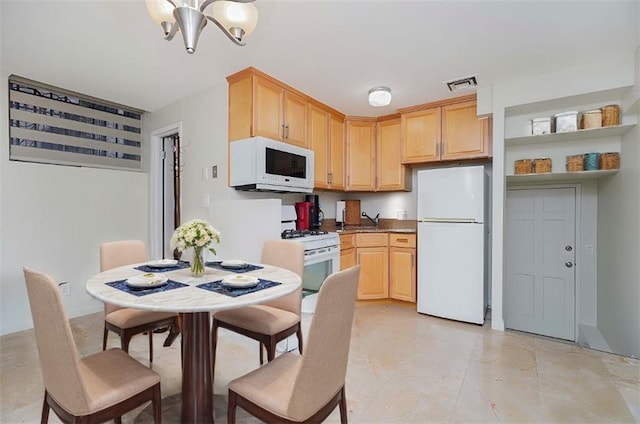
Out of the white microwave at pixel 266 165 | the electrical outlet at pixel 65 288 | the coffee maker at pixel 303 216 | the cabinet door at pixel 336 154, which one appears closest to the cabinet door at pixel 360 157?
the cabinet door at pixel 336 154

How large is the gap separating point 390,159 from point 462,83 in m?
1.24

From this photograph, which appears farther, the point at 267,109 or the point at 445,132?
the point at 445,132

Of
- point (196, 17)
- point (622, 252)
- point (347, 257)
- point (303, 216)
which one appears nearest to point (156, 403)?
point (196, 17)

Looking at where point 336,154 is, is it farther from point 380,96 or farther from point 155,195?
point 155,195

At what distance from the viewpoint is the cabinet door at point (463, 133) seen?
3.25 m

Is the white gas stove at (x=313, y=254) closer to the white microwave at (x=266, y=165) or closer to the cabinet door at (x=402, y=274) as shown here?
the white microwave at (x=266, y=165)

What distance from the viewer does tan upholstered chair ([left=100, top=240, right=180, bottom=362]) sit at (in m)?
1.88

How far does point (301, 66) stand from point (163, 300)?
2.17 metres

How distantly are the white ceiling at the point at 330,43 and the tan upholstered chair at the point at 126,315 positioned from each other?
1.50m

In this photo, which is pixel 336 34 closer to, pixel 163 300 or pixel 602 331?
pixel 163 300

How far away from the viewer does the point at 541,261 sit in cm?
355

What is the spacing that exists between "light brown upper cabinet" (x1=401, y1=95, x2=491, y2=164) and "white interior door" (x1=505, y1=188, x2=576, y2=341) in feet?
2.90

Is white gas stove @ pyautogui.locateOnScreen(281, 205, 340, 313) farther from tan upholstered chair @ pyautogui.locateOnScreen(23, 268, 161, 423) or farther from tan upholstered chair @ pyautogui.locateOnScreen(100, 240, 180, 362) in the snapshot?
tan upholstered chair @ pyautogui.locateOnScreen(23, 268, 161, 423)

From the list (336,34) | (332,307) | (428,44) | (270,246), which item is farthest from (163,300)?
(428,44)
